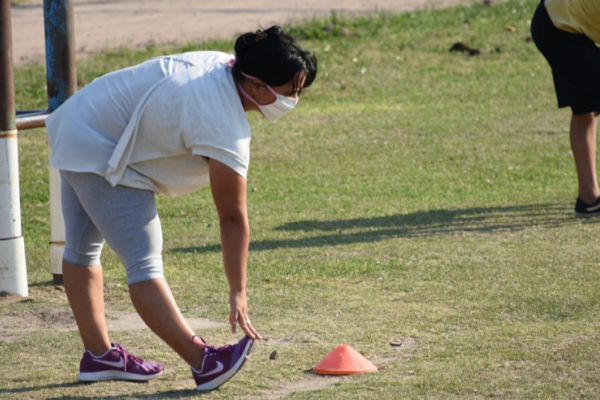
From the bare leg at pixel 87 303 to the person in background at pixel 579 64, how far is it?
3.99 meters

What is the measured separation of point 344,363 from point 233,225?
2.60ft

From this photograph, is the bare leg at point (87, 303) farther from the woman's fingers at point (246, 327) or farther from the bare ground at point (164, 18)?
the bare ground at point (164, 18)

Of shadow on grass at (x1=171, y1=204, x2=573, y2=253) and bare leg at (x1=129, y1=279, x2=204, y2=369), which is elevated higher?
bare leg at (x1=129, y1=279, x2=204, y2=369)

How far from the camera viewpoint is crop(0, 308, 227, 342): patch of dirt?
4996 mm

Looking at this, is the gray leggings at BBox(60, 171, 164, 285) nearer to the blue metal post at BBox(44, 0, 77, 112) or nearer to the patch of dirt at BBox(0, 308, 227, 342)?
the patch of dirt at BBox(0, 308, 227, 342)

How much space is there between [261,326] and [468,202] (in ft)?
11.3

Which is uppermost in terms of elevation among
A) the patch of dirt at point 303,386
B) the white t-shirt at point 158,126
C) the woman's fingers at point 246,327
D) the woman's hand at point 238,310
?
the white t-shirt at point 158,126

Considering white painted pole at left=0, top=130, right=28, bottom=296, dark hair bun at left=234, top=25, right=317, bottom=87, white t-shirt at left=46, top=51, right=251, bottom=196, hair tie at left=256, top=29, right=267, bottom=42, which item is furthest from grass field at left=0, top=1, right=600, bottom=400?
hair tie at left=256, top=29, right=267, bottom=42

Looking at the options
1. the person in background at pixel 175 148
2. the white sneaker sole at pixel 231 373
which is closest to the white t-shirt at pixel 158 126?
the person in background at pixel 175 148

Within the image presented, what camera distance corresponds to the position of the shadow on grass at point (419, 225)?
6902mm

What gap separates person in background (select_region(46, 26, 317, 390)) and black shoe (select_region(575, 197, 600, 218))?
367 cm

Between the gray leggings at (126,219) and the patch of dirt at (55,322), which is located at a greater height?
the gray leggings at (126,219)

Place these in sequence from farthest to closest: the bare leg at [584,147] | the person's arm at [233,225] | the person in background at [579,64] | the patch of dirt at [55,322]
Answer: the bare leg at [584,147], the person in background at [579,64], the patch of dirt at [55,322], the person's arm at [233,225]

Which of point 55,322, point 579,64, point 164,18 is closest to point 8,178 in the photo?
point 55,322
